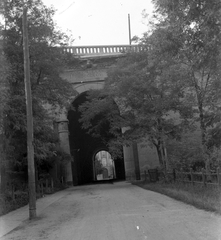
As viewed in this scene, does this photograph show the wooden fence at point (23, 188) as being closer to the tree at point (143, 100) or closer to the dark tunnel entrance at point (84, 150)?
the tree at point (143, 100)

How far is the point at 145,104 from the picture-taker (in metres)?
21.9

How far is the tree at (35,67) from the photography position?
15.1 metres

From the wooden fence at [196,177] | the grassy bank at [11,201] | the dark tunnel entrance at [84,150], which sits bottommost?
the grassy bank at [11,201]

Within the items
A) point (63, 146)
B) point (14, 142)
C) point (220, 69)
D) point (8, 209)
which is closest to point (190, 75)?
point (220, 69)

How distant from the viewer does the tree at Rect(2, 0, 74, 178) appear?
15109 mm

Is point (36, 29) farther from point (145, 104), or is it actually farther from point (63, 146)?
point (63, 146)

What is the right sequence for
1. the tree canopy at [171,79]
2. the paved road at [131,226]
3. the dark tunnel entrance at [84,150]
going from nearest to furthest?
the paved road at [131,226], the tree canopy at [171,79], the dark tunnel entrance at [84,150]

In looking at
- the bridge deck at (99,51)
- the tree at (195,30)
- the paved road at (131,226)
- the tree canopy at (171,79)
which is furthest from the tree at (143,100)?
the paved road at (131,226)

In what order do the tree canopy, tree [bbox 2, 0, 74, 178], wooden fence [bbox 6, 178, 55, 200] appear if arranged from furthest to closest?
wooden fence [bbox 6, 178, 55, 200] → tree [bbox 2, 0, 74, 178] → the tree canopy

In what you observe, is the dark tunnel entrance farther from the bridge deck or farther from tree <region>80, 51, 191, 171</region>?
tree <region>80, 51, 191, 171</region>

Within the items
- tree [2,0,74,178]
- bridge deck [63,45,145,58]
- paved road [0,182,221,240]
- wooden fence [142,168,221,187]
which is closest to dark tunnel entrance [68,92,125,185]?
bridge deck [63,45,145,58]

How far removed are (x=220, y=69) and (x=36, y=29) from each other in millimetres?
9848

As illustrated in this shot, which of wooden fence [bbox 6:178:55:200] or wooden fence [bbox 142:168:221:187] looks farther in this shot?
wooden fence [bbox 6:178:55:200]

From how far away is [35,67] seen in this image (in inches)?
686
